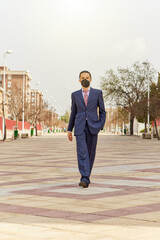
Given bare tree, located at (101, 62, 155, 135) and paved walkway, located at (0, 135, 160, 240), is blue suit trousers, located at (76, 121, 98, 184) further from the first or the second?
bare tree, located at (101, 62, 155, 135)

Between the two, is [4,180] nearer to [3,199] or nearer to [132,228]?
[3,199]

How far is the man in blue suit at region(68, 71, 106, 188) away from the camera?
8156mm

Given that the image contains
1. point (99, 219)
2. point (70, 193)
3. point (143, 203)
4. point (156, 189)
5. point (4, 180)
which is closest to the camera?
point (99, 219)

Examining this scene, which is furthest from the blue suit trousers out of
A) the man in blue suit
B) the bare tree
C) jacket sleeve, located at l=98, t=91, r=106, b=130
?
the bare tree

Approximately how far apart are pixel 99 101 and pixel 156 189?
171 cm

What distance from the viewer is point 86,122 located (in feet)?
27.0

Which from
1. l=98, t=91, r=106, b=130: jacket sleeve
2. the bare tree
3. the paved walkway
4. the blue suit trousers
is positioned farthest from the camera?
the bare tree

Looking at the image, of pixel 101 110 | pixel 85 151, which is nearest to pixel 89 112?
pixel 101 110

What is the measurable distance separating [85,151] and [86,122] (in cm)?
48

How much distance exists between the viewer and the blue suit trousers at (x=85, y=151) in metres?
8.13

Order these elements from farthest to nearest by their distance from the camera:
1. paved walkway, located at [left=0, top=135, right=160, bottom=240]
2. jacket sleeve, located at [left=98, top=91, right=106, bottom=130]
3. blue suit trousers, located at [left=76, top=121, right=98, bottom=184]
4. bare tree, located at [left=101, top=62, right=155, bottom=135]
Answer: bare tree, located at [left=101, top=62, right=155, bottom=135] → jacket sleeve, located at [left=98, top=91, right=106, bottom=130] → blue suit trousers, located at [left=76, top=121, right=98, bottom=184] → paved walkway, located at [left=0, top=135, right=160, bottom=240]

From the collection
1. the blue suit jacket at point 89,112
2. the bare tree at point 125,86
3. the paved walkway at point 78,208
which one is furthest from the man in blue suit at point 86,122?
the bare tree at point 125,86

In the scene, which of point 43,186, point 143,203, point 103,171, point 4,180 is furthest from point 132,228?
point 103,171

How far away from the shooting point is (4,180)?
31.4 ft
